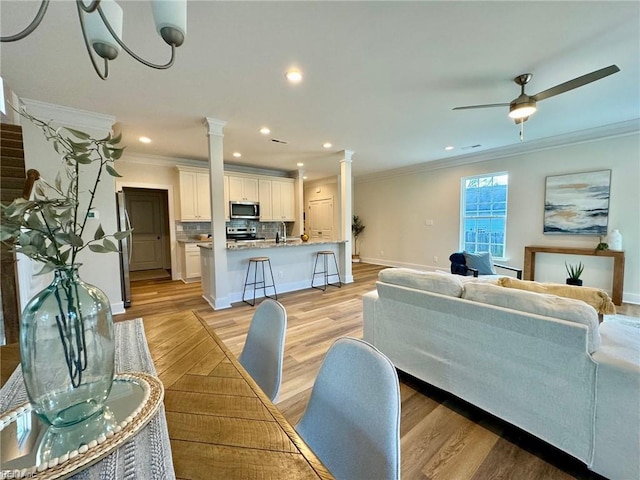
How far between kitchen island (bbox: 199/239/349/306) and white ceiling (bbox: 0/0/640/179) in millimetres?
1840

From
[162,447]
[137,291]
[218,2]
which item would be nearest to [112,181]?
[137,291]

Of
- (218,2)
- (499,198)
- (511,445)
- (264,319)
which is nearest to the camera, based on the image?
(264,319)

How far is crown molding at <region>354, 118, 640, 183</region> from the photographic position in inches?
154

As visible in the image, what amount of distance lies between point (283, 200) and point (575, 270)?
5.91m

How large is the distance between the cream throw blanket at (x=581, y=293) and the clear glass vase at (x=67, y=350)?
2.26m

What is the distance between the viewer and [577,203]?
433cm

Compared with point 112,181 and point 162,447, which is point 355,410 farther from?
point 112,181

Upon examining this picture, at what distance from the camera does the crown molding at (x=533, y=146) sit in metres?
3.91

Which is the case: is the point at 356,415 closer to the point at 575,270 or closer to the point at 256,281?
the point at 256,281

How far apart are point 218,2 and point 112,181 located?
9.62 feet

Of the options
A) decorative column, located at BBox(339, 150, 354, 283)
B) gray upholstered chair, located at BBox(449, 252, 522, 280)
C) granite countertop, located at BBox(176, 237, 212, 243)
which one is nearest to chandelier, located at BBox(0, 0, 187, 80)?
gray upholstered chair, located at BBox(449, 252, 522, 280)

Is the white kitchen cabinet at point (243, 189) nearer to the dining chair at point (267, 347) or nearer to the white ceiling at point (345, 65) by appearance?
the white ceiling at point (345, 65)

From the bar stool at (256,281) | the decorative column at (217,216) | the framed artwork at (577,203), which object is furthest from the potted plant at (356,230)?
the decorative column at (217,216)

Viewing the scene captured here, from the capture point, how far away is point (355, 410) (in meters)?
0.88
